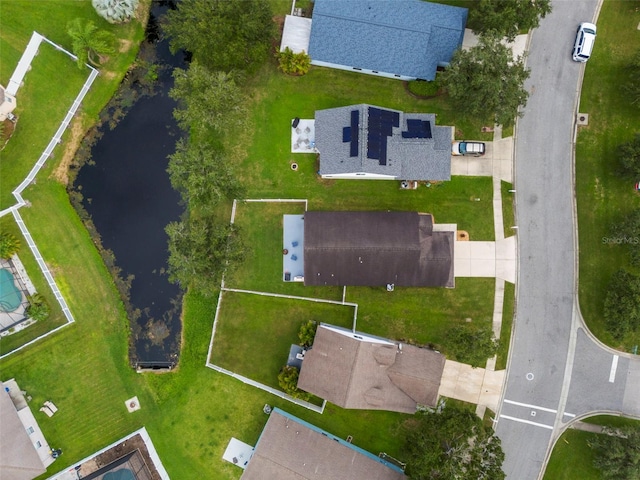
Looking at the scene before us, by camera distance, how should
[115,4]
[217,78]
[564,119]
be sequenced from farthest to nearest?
[564,119] → [115,4] → [217,78]

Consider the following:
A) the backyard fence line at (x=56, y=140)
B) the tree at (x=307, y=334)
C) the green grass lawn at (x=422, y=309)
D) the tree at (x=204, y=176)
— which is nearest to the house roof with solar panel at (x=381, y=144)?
the tree at (x=204, y=176)

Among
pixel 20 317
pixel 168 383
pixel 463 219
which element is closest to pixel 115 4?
pixel 20 317

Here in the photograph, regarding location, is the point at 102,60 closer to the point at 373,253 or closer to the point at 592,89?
the point at 373,253

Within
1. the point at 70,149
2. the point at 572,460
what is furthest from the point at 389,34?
the point at 572,460

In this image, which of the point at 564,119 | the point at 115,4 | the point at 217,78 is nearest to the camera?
the point at 217,78

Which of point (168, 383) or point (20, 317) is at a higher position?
point (20, 317)

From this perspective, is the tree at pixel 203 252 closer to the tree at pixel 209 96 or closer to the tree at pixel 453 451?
the tree at pixel 209 96

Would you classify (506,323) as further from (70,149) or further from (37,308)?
(70,149)

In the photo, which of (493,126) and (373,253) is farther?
(493,126)
